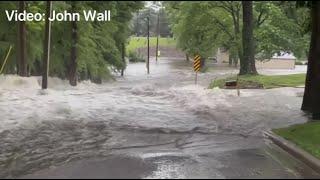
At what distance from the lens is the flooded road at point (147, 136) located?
37.8 ft

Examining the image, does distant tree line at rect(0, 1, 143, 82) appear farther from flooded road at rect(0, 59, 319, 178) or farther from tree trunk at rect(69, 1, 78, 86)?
flooded road at rect(0, 59, 319, 178)

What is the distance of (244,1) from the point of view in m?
46.2

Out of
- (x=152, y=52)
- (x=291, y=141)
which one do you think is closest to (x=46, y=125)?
(x=291, y=141)

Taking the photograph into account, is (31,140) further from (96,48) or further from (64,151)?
(96,48)

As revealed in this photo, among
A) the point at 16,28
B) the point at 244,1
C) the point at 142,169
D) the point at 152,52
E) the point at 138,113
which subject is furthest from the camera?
the point at 152,52

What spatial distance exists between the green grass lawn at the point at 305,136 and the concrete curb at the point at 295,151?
0.15m

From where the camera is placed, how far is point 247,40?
→ 4603 cm

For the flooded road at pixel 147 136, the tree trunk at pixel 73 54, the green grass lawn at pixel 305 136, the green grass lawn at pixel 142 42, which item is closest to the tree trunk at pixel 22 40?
the flooded road at pixel 147 136

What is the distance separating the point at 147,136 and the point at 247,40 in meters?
29.7

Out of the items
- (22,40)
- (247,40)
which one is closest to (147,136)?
(22,40)

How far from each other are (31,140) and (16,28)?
23.8 meters

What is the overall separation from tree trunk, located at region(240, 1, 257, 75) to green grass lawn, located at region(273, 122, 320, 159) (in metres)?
28.7

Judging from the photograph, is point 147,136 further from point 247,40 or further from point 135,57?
point 135,57

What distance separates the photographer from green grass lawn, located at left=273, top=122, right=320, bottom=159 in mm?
13948
